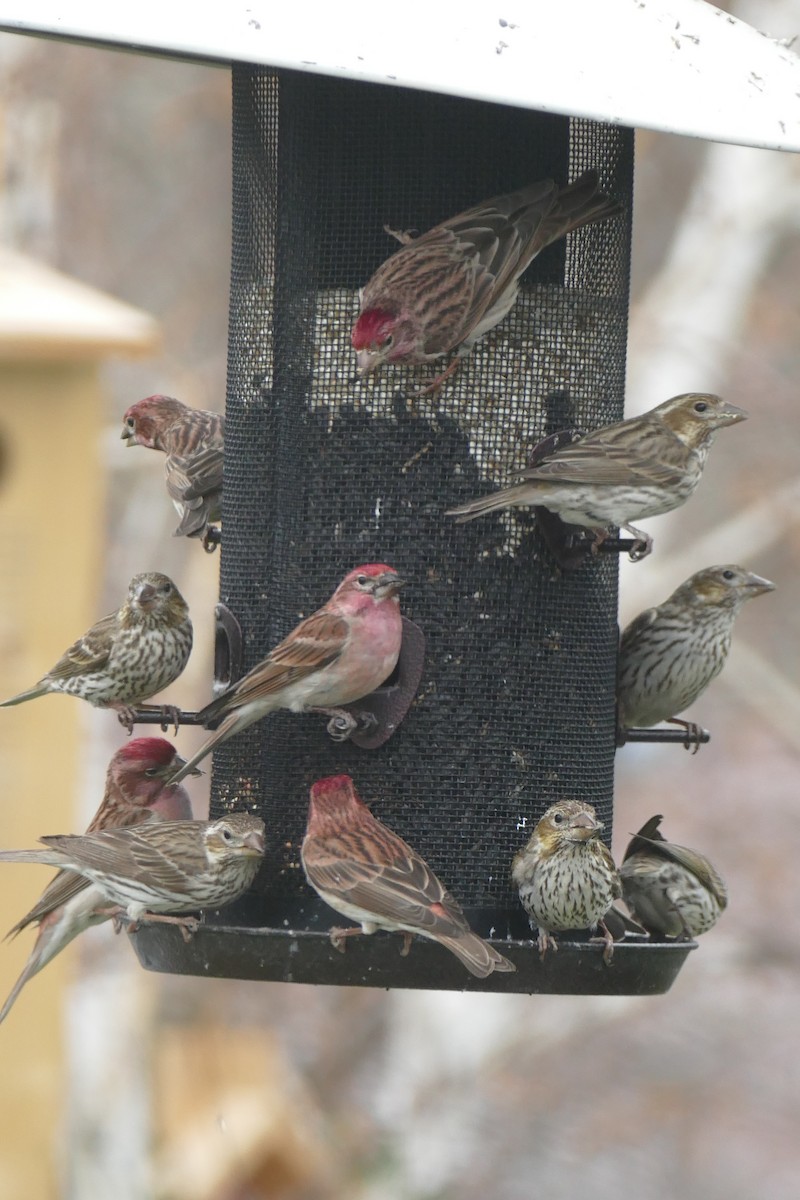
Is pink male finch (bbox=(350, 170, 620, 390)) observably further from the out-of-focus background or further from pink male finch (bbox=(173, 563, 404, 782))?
the out-of-focus background

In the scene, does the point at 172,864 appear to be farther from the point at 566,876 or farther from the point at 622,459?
the point at 622,459

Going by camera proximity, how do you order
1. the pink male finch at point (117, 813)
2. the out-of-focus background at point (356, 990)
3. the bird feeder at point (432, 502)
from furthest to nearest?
the out-of-focus background at point (356, 990), the pink male finch at point (117, 813), the bird feeder at point (432, 502)

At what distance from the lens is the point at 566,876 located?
6605 mm

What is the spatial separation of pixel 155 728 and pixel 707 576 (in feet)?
34.7

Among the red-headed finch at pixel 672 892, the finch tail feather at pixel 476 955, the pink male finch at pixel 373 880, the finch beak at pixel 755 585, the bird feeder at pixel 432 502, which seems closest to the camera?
the finch tail feather at pixel 476 955

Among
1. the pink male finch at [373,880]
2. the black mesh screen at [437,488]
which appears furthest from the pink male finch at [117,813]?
the pink male finch at [373,880]

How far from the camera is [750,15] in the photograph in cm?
1692

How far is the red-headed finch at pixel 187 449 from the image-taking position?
26.5ft

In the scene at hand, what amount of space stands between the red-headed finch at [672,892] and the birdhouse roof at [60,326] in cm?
573

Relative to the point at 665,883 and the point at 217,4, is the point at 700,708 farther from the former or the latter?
the point at 217,4

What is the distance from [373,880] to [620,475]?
1.67 m

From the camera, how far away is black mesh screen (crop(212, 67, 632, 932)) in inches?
281

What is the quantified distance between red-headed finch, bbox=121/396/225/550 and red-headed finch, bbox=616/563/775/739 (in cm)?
173

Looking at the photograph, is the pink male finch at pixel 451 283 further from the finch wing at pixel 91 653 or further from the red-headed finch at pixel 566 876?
the finch wing at pixel 91 653
